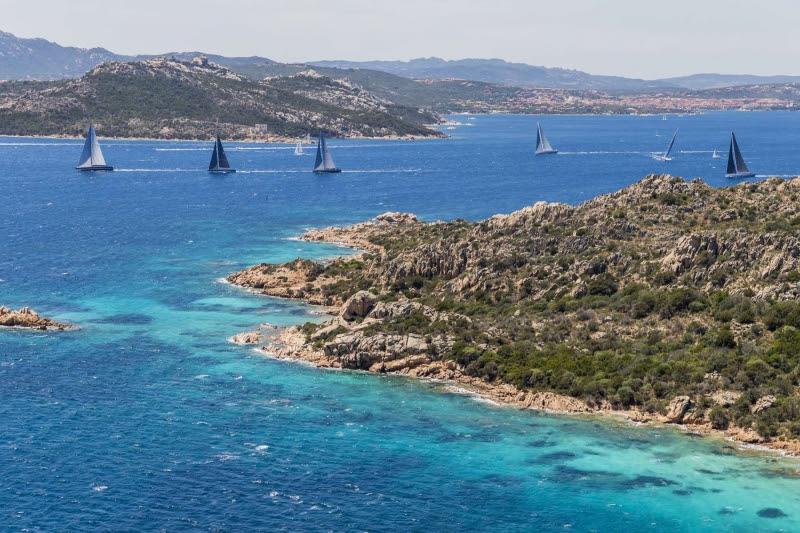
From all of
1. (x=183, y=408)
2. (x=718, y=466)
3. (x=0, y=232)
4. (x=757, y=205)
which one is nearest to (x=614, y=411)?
(x=718, y=466)

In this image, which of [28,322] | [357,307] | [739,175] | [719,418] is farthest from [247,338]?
Result: [739,175]

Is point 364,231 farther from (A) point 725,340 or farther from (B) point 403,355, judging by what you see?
(A) point 725,340

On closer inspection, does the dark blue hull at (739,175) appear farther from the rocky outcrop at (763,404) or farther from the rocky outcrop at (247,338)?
the rocky outcrop at (763,404)

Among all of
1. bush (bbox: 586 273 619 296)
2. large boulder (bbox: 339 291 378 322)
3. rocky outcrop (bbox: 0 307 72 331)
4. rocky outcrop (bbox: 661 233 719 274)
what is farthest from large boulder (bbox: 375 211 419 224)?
rocky outcrop (bbox: 0 307 72 331)

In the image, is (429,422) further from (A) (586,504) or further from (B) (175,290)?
(B) (175,290)

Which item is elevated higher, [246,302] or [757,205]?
[757,205]
